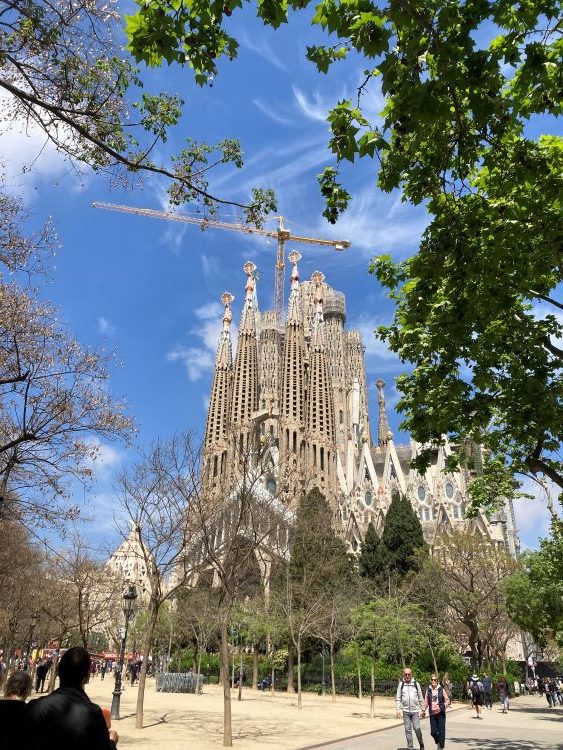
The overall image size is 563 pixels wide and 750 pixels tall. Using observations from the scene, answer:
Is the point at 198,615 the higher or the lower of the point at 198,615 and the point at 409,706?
the higher

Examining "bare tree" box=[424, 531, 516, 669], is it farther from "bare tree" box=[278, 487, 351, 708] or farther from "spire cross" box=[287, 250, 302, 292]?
"spire cross" box=[287, 250, 302, 292]

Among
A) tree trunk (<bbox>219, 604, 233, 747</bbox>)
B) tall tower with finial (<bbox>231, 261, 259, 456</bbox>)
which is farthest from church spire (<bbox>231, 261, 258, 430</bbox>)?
tree trunk (<bbox>219, 604, 233, 747</bbox>)

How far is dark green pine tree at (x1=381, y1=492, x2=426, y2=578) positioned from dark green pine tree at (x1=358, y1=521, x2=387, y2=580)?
0.39 meters

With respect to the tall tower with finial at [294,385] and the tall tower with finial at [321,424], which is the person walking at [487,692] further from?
the tall tower with finial at [321,424]

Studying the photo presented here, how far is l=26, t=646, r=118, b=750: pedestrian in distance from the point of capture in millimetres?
2863

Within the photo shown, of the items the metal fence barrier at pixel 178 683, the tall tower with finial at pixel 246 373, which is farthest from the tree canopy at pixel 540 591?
the tall tower with finial at pixel 246 373

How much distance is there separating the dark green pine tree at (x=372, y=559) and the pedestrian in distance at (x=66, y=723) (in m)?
37.4

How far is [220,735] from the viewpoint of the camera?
43.9 ft

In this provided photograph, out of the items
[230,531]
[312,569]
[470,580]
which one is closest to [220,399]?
[312,569]

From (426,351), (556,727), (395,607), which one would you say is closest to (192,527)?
(426,351)

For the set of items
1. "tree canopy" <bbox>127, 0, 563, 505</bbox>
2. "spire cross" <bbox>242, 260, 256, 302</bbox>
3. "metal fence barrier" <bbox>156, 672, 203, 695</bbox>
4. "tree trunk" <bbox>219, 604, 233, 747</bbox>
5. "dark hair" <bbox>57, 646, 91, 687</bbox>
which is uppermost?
"spire cross" <bbox>242, 260, 256, 302</bbox>

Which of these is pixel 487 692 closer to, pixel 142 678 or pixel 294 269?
pixel 142 678

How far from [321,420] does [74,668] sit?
74521mm

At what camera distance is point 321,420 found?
253 ft
